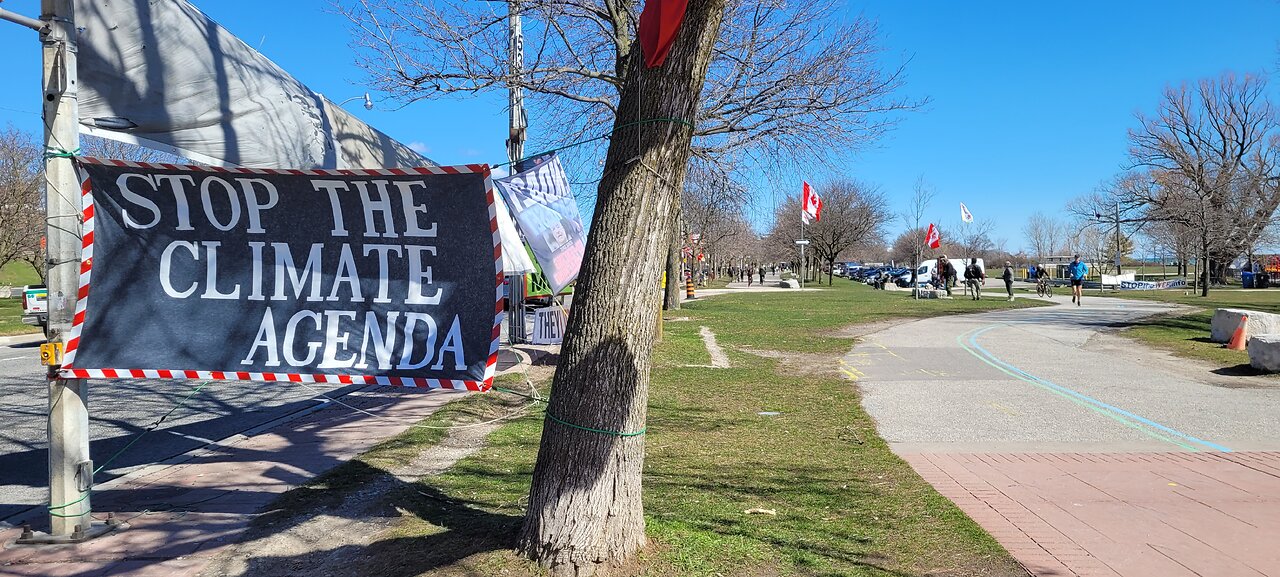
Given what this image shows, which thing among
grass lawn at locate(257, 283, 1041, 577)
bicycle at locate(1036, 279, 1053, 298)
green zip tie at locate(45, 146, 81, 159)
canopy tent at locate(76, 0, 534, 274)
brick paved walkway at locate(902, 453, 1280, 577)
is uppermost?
Answer: canopy tent at locate(76, 0, 534, 274)

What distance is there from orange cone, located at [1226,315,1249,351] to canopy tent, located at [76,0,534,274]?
15125 millimetres

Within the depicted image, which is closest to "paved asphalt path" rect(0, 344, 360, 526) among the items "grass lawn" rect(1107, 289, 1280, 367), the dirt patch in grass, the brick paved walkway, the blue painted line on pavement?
the brick paved walkway

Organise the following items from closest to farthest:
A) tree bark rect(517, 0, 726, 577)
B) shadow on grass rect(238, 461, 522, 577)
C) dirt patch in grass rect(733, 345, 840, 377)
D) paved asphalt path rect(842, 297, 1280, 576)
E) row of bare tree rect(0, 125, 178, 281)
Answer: tree bark rect(517, 0, 726, 577) < shadow on grass rect(238, 461, 522, 577) < paved asphalt path rect(842, 297, 1280, 576) < dirt patch in grass rect(733, 345, 840, 377) < row of bare tree rect(0, 125, 178, 281)

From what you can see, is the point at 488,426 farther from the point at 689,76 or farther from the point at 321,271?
the point at 689,76

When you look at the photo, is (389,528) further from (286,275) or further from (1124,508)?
(1124,508)

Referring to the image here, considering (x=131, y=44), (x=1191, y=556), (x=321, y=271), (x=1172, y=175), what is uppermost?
(x=1172, y=175)

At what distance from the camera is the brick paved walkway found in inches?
164

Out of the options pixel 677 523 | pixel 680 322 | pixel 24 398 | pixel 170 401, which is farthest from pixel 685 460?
pixel 680 322

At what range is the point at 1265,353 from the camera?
1120cm

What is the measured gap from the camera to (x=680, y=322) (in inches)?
820

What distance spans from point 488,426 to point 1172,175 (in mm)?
55456

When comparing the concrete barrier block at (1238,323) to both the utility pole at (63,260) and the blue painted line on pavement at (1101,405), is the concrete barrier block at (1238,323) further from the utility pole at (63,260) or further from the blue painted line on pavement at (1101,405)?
the utility pole at (63,260)

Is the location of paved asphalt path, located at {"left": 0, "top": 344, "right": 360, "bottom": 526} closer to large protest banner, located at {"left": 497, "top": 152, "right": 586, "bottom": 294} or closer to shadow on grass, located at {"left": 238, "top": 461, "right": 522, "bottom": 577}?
shadow on grass, located at {"left": 238, "top": 461, "right": 522, "bottom": 577}

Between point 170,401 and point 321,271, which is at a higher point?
point 321,271
